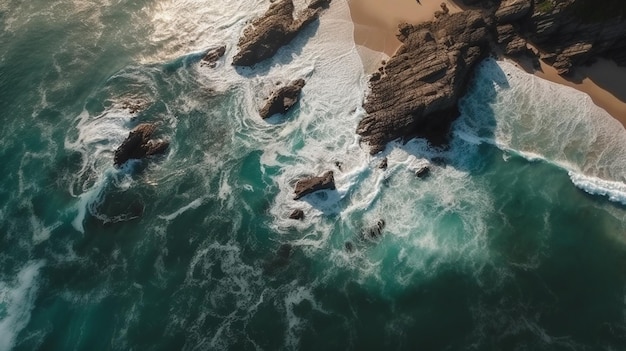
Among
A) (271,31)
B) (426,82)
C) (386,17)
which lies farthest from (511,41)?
(271,31)

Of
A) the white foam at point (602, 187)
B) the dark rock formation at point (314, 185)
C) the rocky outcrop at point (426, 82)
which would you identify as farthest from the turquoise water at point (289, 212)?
the rocky outcrop at point (426, 82)

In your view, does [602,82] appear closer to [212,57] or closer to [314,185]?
[314,185]

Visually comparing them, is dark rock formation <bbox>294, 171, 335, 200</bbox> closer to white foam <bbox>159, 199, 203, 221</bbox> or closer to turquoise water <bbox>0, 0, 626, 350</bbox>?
turquoise water <bbox>0, 0, 626, 350</bbox>

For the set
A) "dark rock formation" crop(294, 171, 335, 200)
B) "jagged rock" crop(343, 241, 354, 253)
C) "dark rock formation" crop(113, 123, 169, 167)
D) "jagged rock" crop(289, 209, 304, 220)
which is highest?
"dark rock formation" crop(113, 123, 169, 167)

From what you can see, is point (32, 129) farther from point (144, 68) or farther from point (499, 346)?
point (499, 346)

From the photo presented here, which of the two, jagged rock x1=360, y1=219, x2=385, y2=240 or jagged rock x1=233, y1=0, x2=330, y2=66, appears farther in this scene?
jagged rock x1=233, y1=0, x2=330, y2=66

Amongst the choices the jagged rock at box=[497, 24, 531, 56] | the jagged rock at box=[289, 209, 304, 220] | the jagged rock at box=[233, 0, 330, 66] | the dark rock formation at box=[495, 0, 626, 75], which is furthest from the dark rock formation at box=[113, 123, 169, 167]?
the dark rock formation at box=[495, 0, 626, 75]

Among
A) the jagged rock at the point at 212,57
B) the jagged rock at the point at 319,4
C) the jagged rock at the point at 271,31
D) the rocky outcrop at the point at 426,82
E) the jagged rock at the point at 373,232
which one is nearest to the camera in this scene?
the jagged rock at the point at 373,232

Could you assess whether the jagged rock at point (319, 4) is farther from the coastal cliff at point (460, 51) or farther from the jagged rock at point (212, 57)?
the jagged rock at point (212, 57)
